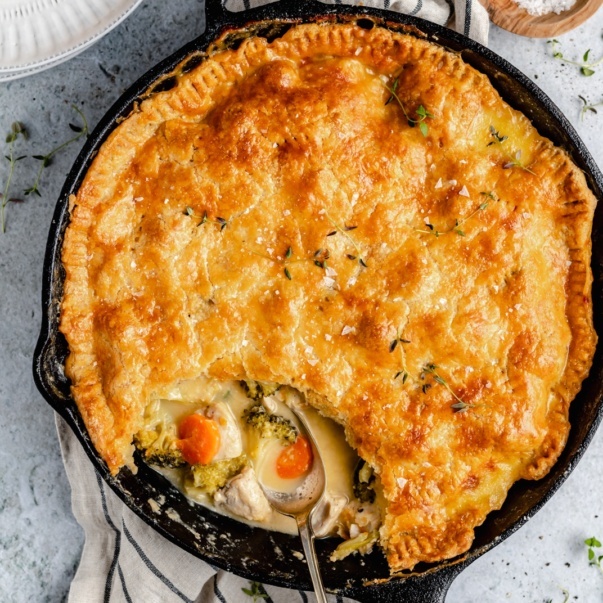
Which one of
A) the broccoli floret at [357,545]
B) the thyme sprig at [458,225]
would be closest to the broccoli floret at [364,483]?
the broccoli floret at [357,545]

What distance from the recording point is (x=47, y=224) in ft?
12.6

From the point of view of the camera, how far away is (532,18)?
3.70 m

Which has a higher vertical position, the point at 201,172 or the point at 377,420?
the point at 201,172

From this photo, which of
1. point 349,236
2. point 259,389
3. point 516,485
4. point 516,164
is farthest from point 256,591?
point 516,164

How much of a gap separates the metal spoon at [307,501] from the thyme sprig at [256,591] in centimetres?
57

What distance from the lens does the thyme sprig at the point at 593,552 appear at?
3.83m

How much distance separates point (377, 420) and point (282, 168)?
3.68 ft

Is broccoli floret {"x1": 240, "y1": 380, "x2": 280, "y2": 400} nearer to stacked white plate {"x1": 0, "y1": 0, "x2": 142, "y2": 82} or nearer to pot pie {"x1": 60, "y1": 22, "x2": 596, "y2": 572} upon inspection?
pot pie {"x1": 60, "y1": 22, "x2": 596, "y2": 572}

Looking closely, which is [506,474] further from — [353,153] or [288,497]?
[353,153]

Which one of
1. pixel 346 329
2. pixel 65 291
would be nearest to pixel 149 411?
pixel 65 291

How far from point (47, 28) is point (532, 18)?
2305mm

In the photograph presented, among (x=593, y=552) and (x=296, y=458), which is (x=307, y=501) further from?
(x=593, y=552)

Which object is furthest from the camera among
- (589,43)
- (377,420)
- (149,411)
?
(589,43)

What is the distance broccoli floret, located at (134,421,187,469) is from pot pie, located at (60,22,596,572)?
5.3 inches
